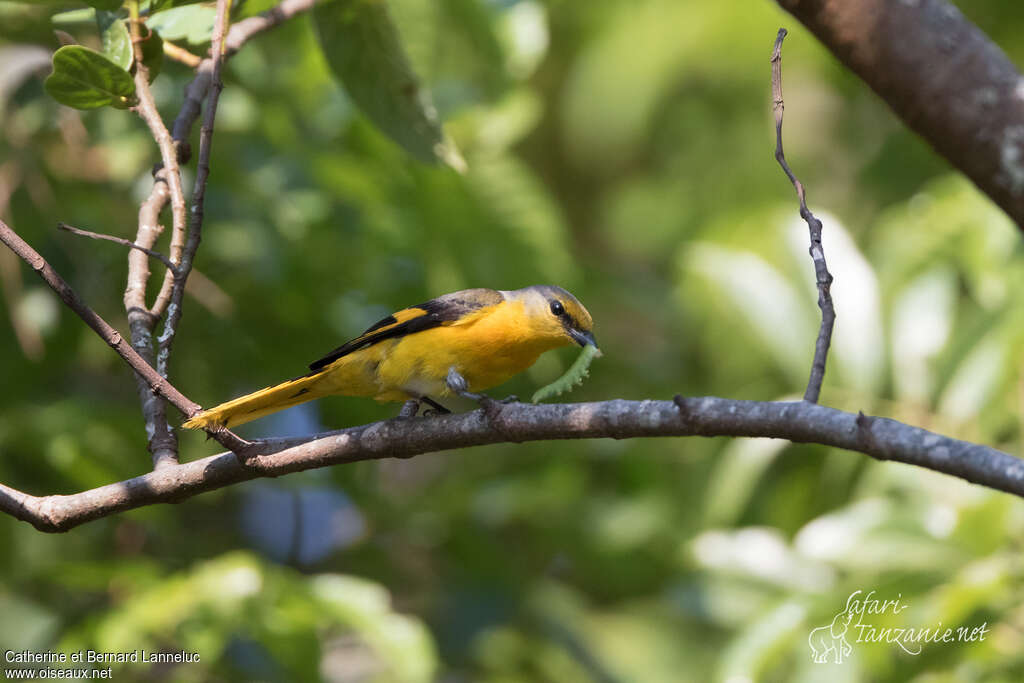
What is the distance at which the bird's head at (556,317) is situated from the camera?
378 centimetres

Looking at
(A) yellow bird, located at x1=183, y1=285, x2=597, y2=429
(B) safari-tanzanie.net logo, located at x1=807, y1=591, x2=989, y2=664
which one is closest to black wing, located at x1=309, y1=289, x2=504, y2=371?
(A) yellow bird, located at x1=183, y1=285, x2=597, y2=429

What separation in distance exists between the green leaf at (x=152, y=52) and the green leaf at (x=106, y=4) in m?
0.16

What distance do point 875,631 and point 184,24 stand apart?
11.9ft

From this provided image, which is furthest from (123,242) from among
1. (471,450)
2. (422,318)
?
(471,450)

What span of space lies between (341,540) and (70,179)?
9.20 feet

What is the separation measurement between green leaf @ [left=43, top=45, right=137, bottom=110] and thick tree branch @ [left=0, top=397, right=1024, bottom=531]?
3.72 ft

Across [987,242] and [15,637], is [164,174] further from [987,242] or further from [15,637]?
[987,242]

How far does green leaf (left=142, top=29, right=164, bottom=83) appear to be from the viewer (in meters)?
2.97

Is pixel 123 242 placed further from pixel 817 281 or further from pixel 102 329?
pixel 817 281

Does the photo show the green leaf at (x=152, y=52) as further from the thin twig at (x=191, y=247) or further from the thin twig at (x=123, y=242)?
the thin twig at (x=123, y=242)

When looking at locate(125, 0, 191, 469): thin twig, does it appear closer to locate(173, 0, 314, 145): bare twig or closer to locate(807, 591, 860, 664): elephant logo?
locate(173, 0, 314, 145): bare twig

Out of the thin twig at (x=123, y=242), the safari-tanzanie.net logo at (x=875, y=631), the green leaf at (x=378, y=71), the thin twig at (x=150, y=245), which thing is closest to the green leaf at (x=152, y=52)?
the thin twig at (x=150, y=245)

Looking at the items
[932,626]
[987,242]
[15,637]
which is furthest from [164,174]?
[987,242]

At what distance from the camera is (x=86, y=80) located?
8.96ft
